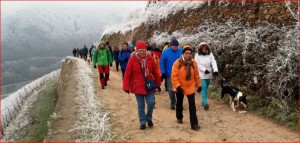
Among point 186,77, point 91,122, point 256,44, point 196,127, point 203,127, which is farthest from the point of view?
point 256,44

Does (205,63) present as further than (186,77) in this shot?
Yes

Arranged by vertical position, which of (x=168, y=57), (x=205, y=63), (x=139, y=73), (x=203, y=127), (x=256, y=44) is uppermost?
(x=256, y=44)

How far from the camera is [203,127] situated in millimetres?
6695

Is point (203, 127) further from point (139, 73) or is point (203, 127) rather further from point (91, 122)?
point (91, 122)

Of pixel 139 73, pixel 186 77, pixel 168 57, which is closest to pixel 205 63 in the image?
pixel 168 57

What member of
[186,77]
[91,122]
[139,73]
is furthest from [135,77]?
[91,122]

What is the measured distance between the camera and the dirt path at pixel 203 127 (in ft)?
19.7

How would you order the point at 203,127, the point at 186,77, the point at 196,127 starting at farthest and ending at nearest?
the point at 203,127 → the point at 196,127 → the point at 186,77

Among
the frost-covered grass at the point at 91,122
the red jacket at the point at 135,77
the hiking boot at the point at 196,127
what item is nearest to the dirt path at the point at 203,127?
the hiking boot at the point at 196,127

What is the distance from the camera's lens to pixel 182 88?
6.33 metres

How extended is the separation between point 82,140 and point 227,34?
6.94m

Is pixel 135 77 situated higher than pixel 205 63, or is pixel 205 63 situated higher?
pixel 205 63

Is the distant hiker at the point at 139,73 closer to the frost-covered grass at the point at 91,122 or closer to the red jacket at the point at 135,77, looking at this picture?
the red jacket at the point at 135,77

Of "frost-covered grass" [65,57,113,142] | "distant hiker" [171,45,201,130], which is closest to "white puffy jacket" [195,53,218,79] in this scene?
"distant hiker" [171,45,201,130]
